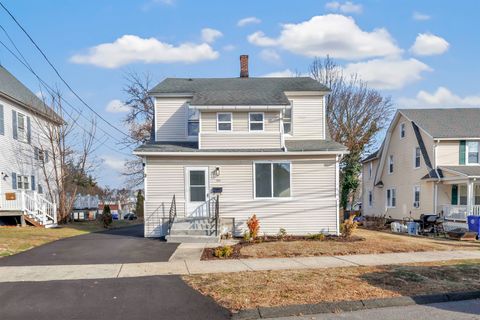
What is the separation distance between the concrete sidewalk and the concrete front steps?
3520 millimetres

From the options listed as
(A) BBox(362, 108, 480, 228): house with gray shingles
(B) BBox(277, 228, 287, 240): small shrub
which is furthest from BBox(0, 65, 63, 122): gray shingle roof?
(A) BBox(362, 108, 480, 228): house with gray shingles

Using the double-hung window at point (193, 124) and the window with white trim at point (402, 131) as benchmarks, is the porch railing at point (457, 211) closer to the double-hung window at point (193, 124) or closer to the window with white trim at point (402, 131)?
the window with white trim at point (402, 131)

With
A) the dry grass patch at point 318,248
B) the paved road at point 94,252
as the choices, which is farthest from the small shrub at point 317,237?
the paved road at point 94,252

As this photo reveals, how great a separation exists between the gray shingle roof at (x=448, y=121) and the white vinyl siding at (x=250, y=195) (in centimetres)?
1163

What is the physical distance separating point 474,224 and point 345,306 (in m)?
15.3

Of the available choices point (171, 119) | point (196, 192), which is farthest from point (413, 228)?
point (171, 119)

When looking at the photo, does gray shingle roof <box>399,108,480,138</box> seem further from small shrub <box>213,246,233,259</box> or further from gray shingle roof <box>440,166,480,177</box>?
small shrub <box>213,246,233,259</box>

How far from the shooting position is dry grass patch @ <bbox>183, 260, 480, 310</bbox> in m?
6.43

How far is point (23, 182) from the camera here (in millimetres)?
22500

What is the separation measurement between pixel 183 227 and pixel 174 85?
7442 millimetres

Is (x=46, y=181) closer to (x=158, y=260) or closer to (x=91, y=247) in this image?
(x=91, y=247)

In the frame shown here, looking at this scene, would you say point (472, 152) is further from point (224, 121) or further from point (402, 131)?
point (224, 121)

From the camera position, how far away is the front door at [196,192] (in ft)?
51.0

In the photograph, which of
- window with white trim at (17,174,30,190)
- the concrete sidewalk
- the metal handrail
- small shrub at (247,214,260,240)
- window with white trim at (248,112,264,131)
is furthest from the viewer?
window with white trim at (17,174,30,190)
